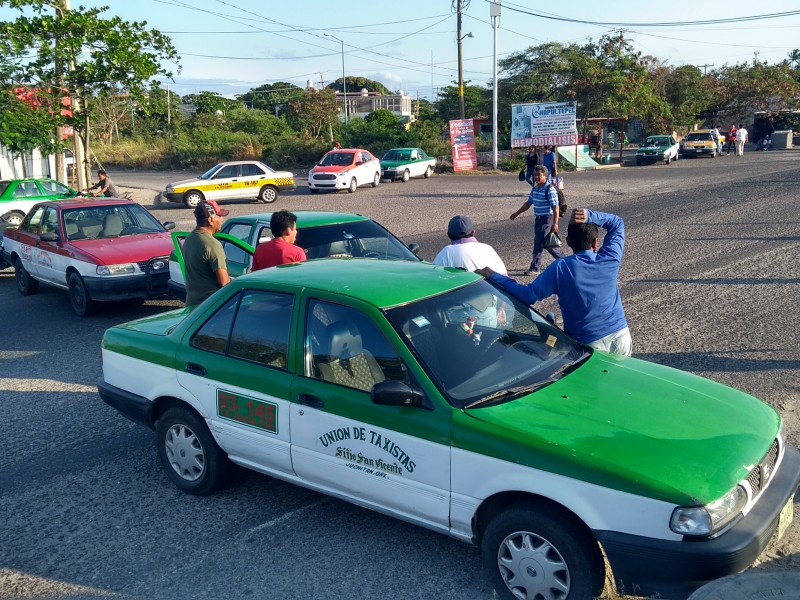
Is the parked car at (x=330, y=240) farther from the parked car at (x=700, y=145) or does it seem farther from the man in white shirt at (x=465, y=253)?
the parked car at (x=700, y=145)

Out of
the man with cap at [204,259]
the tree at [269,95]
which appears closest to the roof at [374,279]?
the man with cap at [204,259]

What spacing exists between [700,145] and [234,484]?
44101mm

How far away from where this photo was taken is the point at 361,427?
4250mm

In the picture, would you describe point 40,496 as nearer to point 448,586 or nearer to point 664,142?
point 448,586

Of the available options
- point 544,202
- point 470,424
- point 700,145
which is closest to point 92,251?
point 544,202

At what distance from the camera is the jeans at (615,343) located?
537 centimetres

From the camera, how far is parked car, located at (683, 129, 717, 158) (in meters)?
44.2

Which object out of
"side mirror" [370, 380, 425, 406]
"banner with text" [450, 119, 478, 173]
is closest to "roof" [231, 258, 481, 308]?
"side mirror" [370, 380, 425, 406]

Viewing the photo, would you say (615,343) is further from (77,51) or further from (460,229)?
(77,51)

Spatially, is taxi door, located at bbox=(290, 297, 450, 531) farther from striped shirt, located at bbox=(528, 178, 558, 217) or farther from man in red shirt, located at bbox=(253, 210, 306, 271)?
striped shirt, located at bbox=(528, 178, 558, 217)

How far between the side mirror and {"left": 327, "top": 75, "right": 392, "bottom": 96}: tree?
134026 mm

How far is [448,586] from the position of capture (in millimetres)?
4125

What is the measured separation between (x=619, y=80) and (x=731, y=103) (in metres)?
23.6

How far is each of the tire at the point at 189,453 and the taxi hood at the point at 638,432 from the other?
205 centimetres
